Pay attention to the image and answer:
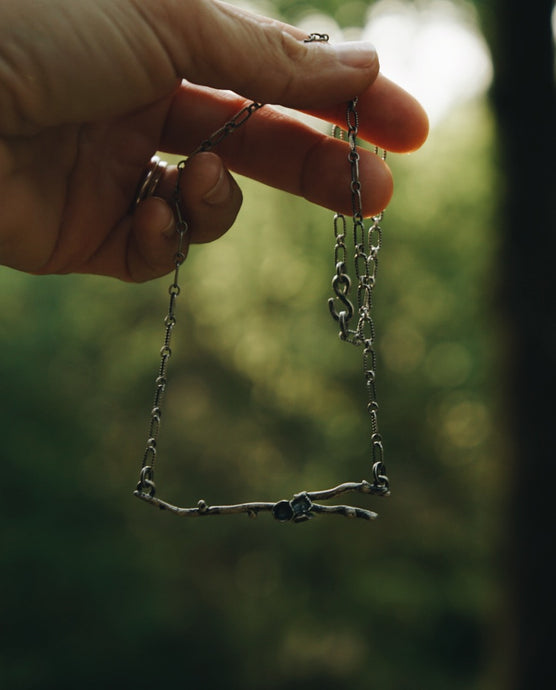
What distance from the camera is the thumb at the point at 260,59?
1.34 m

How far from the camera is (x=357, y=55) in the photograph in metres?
1.38

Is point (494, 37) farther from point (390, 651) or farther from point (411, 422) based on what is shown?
point (390, 651)

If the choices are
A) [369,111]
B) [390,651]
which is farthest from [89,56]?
[390,651]

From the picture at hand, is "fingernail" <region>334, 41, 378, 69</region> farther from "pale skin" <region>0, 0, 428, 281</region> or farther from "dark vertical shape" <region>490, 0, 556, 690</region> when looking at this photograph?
"dark vertical shape" <region>490, 0, 556, 690</region>

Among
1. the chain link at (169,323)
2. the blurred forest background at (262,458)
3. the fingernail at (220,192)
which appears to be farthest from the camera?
the blurred forest background at (262,458)

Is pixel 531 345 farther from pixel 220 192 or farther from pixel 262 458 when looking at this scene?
pixel 262 458

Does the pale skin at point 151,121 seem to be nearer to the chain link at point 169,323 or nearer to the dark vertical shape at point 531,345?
the chain link at point 169,323

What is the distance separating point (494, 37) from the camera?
3.72 meters

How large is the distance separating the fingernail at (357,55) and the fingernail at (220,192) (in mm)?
327

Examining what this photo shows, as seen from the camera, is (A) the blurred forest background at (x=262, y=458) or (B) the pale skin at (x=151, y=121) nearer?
(B) the pale skin at (x=151, y=121)

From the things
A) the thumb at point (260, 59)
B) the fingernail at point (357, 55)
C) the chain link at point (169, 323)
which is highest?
the fingernail at point (357, 55)

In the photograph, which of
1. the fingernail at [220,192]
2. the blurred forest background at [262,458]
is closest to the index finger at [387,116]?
the fingernail at [220,192]

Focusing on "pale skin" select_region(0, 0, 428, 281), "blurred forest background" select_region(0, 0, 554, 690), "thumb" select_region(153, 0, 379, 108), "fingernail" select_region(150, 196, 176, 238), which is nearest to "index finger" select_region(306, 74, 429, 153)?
"pale skin" select_region(0, 0, 428, 281)

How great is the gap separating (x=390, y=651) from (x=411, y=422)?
177cm
